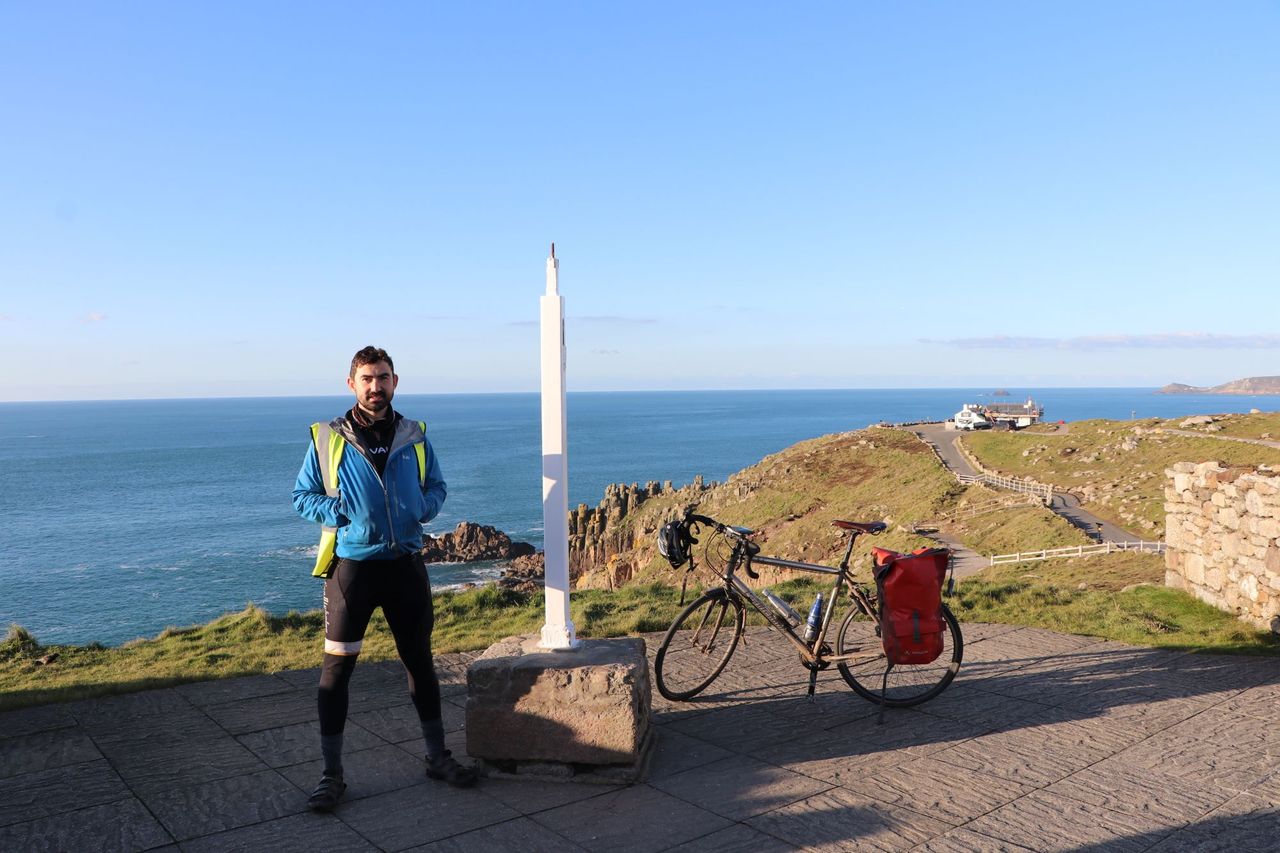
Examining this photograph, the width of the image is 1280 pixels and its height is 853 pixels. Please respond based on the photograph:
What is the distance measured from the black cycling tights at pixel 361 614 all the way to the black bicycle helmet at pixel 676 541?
1.55 metres

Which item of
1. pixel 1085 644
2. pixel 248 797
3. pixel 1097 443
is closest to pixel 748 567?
pixel 248 797

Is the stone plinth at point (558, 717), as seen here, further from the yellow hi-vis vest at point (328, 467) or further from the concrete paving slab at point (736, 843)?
the yellow hi-vis vest at point (328, 467)

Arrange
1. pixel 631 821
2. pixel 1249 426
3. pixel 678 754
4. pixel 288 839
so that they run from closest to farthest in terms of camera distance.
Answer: pixel 288 839
pixel 631 821
pixel 678 754
pixel 1249 426

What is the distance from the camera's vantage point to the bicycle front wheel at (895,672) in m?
5.44

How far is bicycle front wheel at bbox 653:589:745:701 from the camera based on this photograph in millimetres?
5516

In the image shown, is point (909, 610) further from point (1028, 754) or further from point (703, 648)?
point (703, 648)

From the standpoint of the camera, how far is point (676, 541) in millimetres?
5285

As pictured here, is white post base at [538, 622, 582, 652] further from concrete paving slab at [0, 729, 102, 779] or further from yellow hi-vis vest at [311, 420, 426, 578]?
concrete paving slab at [0, 729, 102, 779]

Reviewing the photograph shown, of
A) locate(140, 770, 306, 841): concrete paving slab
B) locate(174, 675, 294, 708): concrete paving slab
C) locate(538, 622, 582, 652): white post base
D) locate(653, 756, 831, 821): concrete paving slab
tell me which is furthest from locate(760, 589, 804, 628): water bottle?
locate(174, 675, 294, 708): concrete paving slab

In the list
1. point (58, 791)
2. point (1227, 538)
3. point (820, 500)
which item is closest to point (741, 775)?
point (58, 791)

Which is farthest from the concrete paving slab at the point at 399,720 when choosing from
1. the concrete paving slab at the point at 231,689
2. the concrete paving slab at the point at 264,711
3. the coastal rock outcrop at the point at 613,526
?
the coastal rock outcrop at the point at 613,526

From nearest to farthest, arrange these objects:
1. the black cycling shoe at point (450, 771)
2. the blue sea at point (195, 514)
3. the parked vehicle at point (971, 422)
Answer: the black cycling shoe at point (450, 771)
the blue sea at point (195, 514)
the parked vehicle at point (971, 422)

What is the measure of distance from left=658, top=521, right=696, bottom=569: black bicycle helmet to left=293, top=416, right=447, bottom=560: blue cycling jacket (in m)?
1.64

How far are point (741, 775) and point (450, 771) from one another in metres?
1.43
